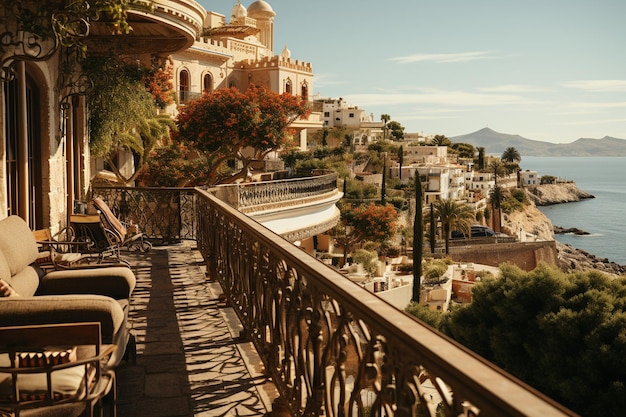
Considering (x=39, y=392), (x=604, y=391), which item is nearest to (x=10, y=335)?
(x=39, y=392)

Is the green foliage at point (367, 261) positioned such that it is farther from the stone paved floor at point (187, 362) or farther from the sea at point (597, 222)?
the sea at point (597, 222)

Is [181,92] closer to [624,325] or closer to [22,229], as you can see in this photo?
[624,325]

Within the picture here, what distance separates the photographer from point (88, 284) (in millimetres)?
4613

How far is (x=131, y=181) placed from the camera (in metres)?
21.4

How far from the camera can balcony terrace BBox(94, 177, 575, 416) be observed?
5.84 feet

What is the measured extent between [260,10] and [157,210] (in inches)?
1950

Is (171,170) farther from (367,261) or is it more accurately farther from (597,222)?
(597,222)

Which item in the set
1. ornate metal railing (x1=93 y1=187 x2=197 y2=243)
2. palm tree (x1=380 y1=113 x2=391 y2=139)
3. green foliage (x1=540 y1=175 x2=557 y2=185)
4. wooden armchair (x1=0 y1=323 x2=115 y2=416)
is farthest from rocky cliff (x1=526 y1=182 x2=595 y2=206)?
wooden armchair (x1=0 y1=323 x2=115 y2=416)

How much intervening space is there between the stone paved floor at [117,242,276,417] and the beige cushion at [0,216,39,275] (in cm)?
102

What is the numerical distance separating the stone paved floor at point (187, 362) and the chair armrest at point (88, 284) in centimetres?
57

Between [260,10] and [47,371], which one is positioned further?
[260,10]

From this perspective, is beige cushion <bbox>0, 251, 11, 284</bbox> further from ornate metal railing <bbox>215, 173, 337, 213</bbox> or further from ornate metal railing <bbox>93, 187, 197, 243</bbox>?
ornate metal railing <bbox>93, 187, 197, 243</bbox>

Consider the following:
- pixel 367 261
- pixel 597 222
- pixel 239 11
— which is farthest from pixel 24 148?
pixel 597 222

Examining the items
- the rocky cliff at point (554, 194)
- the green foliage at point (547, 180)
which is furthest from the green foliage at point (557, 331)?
the green foliage at point (547, 180)
